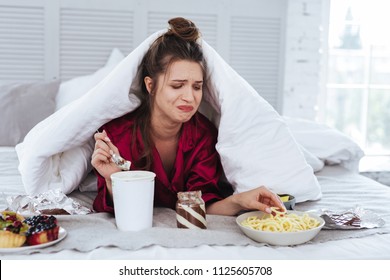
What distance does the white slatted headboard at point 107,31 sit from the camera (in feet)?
9.89

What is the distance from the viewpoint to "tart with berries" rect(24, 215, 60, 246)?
1.08 m

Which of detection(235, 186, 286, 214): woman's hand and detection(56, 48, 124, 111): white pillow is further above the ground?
detection(56, 48, 124, 111): white pillow

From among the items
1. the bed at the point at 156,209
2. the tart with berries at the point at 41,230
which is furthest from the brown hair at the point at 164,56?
the tart with berries at the point at 41,230

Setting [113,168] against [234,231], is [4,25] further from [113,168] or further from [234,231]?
[234,231]

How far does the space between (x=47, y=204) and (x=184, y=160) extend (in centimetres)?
44

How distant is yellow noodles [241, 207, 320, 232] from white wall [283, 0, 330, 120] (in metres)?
2.21

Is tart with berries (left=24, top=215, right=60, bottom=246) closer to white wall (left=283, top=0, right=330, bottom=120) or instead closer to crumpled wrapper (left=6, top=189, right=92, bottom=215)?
crumpled wrapper (left=6, top=189, right=92, bottom=215)

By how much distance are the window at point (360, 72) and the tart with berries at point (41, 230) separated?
2762 millimetres

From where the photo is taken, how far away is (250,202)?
132cm

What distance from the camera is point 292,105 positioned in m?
3.37

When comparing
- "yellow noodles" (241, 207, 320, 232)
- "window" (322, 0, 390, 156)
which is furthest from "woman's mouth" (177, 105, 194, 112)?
"window" (322, 0, 390, 156)
